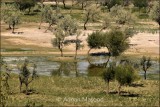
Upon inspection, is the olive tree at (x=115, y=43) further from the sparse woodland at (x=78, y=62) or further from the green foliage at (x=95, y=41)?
the green foliage at (x=95, y=41)

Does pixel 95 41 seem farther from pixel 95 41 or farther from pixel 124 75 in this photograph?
pixel 124 75

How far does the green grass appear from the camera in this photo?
57312mm

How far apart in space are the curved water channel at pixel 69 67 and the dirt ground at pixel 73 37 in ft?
50.5

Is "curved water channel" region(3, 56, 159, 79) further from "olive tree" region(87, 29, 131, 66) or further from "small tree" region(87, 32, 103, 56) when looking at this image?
"small tree" region(87, 32, 103, 56)

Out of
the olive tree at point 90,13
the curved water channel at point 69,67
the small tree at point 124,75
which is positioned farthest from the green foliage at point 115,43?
the olive tree at point 90,13

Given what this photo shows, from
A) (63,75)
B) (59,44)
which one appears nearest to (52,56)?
(59,44)

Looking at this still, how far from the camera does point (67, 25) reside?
452 feet

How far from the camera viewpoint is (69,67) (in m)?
97.8

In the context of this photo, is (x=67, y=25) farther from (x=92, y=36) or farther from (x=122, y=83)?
(x=122, y=83)

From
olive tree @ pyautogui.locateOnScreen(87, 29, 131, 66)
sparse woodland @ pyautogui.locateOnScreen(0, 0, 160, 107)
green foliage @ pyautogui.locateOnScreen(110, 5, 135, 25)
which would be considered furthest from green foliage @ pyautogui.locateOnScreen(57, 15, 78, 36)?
green foliage @ pyautogui.locateOnScreen(110, 5, 135, 25)

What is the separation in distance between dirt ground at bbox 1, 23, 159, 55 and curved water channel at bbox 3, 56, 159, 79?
1540 cm

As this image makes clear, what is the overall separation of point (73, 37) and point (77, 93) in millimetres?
75139

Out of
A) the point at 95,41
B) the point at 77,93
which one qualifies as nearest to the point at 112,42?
the point at 95,41

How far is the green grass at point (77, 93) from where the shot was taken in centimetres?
5731
